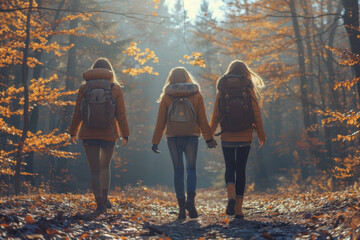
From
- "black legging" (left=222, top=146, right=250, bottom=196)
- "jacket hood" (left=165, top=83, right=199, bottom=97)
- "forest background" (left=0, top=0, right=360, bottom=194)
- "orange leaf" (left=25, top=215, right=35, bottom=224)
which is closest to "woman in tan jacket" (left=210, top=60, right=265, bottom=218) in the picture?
"black legging" (left=222, top=146, right=250, bottom=196)

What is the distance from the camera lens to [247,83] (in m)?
6.09

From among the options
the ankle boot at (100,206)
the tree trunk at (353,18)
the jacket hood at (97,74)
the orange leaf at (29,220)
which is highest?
the tree trunk at (353,18)

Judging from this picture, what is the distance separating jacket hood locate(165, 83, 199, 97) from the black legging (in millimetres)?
1122

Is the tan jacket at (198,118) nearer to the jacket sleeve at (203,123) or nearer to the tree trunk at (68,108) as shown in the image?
the jacket sleeve at (203,123)

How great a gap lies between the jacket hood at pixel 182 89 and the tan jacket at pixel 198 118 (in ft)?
0.40

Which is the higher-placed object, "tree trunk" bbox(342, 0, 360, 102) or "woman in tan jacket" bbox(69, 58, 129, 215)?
"tree trunk" bbox(342, 0, 360, 102)

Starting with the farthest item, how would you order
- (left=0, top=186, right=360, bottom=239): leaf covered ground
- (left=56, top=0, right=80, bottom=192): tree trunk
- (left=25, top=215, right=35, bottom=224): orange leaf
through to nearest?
(left=56, top=0, right=80, bottom=192): tree trunk → (left=25, top=215, right=35, bottom=224): orange leaf → (left=0, top=186, right=360, bottom=239): leaf covered ground

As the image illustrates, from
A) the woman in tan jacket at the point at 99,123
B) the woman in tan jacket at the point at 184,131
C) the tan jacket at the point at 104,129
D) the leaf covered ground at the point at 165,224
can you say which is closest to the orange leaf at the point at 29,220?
the leaf covered ground at the point at 165,224

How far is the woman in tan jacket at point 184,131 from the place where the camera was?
621cm

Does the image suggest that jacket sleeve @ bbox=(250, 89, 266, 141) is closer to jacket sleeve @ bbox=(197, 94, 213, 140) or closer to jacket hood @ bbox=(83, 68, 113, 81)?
jacket sleeve @ bbox=(197, 94, 213, 140)

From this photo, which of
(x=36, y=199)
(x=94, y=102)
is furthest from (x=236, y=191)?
(x=36, y=199)

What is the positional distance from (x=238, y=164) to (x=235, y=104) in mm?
980

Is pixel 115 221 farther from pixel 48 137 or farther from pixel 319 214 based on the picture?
pixel 48 137

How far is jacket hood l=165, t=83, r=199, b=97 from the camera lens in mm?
6227
